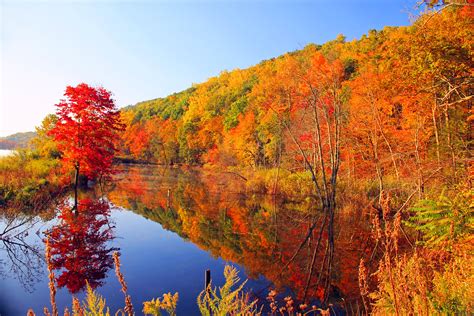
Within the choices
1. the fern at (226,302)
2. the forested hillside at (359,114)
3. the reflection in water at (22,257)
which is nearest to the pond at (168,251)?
the reflection in water at (22,257)

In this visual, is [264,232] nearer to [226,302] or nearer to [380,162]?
[380,162]

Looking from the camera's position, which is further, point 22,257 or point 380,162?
point 380,162

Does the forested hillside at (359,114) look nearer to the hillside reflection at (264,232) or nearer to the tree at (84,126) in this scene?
the hillside reflection at (264,232)

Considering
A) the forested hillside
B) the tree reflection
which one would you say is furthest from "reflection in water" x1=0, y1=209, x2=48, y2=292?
the forested hillside

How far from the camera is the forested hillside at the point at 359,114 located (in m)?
11.9

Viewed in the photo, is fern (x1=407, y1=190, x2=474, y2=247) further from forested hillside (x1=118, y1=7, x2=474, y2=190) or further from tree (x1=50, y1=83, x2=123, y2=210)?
tree (x1=50, y1=83, x2=123, y2=210)

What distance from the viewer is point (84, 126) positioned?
1958cm

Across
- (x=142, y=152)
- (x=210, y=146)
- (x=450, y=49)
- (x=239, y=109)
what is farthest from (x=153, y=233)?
(x=142, y=152)

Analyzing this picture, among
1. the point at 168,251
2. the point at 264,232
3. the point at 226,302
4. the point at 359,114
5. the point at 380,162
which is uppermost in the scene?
the point at 359,114

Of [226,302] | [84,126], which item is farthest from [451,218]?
[84,126]

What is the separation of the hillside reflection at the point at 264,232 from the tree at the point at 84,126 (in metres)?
3.36

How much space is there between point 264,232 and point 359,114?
34.4 feet

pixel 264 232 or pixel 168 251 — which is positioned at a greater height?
pixel 168 251

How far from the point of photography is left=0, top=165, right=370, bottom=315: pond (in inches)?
324
